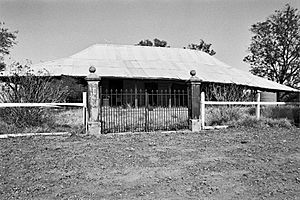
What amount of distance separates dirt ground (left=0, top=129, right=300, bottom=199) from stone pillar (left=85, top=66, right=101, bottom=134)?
2.55 ft

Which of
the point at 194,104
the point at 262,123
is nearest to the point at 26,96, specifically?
the point at 194,104

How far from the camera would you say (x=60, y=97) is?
11.2m

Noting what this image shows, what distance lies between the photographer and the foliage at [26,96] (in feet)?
30.3

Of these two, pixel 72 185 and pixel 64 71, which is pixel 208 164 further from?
pixel 64 71

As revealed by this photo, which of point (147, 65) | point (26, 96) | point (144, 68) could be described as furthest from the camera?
point (147, 65)

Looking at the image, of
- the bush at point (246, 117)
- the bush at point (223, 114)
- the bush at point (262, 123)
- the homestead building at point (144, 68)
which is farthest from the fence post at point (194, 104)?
the homestead building at point (144, 68)

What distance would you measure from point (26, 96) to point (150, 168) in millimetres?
6383

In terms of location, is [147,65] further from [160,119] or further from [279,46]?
[279,46]

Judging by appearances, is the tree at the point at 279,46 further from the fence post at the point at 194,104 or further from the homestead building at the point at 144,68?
the fence post at the point at 194,104

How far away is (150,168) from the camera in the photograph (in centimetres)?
510

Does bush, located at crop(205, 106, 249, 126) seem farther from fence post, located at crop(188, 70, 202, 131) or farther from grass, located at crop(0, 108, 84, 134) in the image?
grass, located at crop(0, 108, 84, 134)

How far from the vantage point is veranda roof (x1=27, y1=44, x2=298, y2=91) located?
19609mm

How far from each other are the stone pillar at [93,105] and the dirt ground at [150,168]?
776 mm

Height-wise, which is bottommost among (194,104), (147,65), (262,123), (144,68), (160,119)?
(262,123)
